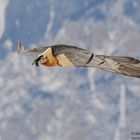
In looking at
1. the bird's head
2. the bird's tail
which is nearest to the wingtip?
the bird's head

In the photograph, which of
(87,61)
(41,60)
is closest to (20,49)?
(41,60)

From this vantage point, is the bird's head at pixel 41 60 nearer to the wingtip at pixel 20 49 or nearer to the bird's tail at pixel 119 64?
the bird's tail at pixel 119 64

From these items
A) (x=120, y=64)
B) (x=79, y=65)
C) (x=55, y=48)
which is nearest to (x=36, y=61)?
(x=55, y=48)

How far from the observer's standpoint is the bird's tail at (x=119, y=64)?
8719 millimetres

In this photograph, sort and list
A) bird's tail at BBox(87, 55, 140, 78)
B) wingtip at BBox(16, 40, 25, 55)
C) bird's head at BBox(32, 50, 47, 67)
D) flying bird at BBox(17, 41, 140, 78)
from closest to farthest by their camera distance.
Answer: bird's tail at BBox(87, 55, 140, 78), flying bird at BBox(17, 41, 140, 78), bird's head at BBox(32, 50, 47, 67), wingtip at BBox(16, 40, 25, 55)

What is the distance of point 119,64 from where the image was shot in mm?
9406

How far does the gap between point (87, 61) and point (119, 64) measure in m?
1.04

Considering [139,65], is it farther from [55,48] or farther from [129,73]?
[55,48]

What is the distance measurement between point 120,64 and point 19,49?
10108 mm

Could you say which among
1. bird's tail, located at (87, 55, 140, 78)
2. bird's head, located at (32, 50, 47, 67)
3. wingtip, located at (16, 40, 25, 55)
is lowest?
bird's tail, located at (87, 55, 140, 78)

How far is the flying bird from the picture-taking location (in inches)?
352

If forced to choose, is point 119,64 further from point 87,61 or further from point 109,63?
point 87,61

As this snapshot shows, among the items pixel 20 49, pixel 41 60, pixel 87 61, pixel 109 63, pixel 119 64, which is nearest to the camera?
pixel 109 63

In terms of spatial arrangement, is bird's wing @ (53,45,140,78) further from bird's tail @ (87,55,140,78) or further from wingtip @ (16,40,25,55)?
wingtip @ (16,40,25,55)
